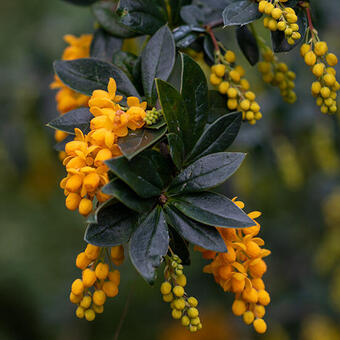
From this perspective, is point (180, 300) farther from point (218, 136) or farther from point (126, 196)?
point (218, 136)

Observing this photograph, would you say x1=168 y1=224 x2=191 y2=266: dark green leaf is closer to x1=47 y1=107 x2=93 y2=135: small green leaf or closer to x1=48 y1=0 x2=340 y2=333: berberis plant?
x1=48 y1=0 x2=340 y2=333: berberis plant

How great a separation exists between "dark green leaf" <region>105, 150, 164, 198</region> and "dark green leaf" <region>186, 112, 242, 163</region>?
106 millimetres

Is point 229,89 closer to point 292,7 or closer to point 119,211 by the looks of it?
point 292,7

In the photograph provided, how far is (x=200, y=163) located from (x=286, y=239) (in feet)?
5.96

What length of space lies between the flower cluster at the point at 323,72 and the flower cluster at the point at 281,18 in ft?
0.20

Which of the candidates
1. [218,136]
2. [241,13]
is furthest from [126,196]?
[241,13]

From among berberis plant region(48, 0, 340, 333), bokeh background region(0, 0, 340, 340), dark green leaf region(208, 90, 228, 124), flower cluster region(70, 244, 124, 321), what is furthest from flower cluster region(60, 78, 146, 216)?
bokeh background region(0, 0, 340, 340)

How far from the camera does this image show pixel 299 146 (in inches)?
92.2

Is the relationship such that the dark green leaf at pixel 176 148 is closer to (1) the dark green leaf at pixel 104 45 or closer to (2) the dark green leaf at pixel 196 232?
(2) the dark green leaf at pixel 196 232

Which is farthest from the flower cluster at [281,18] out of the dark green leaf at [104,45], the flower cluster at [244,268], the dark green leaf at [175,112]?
the dark green leaf at [104,45]

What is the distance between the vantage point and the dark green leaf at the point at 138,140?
0.87 meters

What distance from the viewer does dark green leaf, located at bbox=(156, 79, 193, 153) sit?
3.08 ft

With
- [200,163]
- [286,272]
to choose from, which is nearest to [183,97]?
[200,163]

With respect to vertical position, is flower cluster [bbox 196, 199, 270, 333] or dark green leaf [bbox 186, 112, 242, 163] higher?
dark green leaf [bbox 186, 112, 242, 163]
